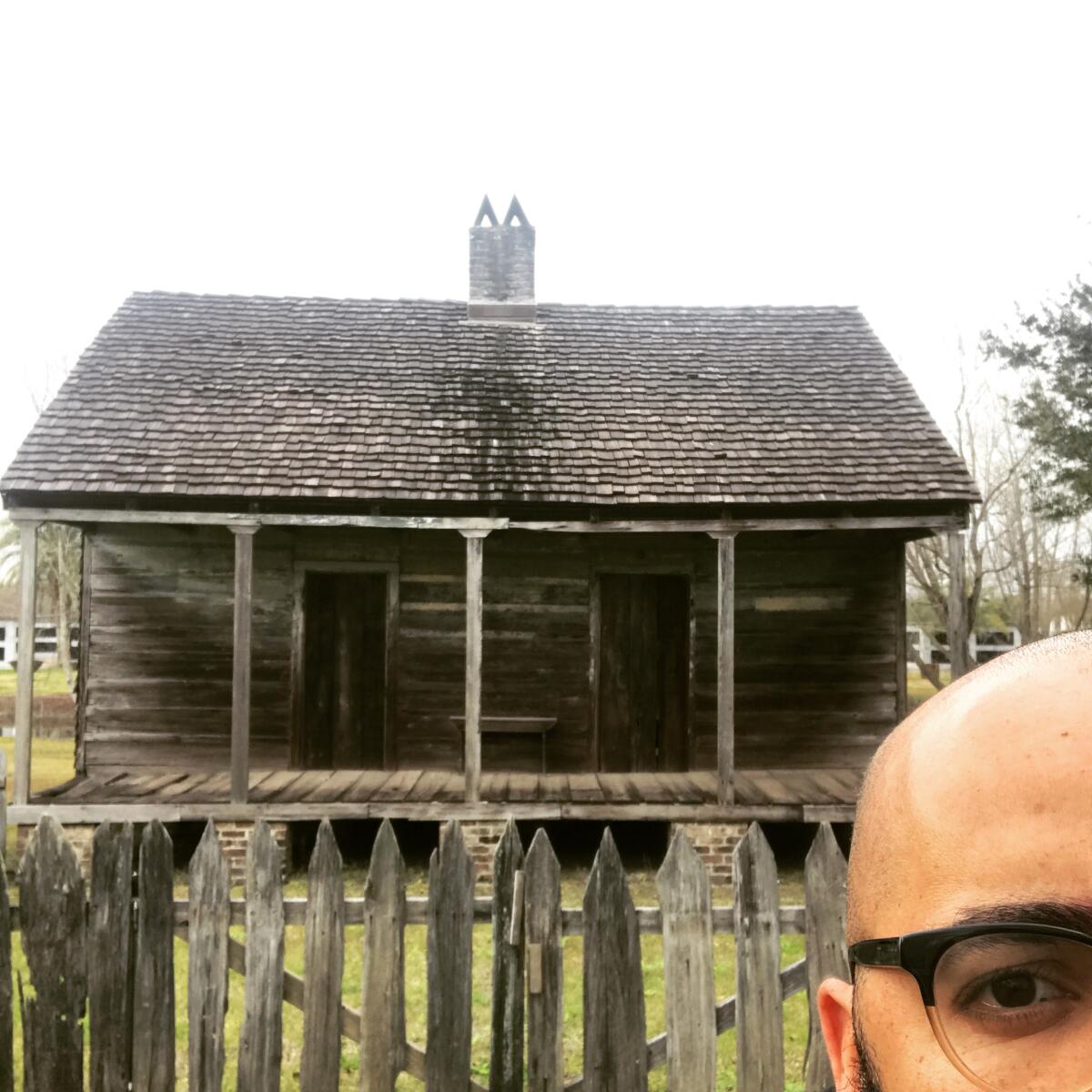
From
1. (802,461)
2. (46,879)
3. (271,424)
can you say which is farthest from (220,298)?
(46,879)

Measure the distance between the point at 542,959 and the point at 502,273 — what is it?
36.3 ft

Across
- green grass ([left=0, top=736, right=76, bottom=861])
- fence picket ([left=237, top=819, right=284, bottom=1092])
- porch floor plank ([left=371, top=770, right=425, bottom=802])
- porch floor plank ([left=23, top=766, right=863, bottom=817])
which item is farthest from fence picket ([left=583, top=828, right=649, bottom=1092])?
green grass ([left=0, top=736, right=76, bottom=861])

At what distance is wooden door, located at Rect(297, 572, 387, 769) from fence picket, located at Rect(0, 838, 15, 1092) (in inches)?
268

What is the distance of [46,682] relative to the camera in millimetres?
27000

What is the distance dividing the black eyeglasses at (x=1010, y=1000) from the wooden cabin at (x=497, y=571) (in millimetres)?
7635

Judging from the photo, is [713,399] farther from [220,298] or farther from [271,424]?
[220,298]

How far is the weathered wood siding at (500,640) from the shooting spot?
32.3 feet

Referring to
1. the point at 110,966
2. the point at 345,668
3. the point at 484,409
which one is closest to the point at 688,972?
the point at 110,966

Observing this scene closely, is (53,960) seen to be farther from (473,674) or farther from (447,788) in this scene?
(447,788)

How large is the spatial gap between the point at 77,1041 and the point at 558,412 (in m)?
8.00

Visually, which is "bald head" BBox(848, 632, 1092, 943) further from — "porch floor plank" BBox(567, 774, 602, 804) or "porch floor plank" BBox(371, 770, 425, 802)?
"porch floor plank" BBox(371, 770, 425, 802)

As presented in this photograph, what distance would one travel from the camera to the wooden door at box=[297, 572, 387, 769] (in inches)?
399

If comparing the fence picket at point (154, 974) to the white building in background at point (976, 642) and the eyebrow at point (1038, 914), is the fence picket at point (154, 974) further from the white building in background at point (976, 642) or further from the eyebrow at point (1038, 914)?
the white building in background at point (976, 642)

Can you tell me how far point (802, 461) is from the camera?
921cm
